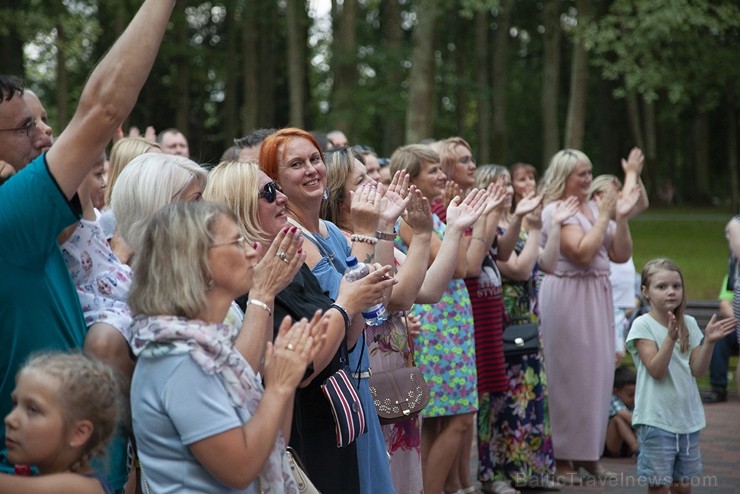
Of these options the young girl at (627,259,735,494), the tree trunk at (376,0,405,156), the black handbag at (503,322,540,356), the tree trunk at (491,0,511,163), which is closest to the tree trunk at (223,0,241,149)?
the tree trunk at (376,0,405,156)

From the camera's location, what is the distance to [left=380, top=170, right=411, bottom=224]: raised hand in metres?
4.73

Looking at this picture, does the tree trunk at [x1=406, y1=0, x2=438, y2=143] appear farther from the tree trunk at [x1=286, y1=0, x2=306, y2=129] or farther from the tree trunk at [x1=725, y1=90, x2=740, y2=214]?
the tree trunk at [x1=725, y1=90, x2=740, y2=214]

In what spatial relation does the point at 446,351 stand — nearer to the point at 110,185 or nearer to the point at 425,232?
the point at 425,232

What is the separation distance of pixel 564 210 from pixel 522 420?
1.55 m

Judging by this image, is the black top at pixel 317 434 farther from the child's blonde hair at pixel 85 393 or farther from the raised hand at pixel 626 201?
the raised hand at pixel 626 201

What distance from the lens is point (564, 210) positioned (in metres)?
7.80

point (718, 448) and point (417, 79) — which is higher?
point (417, 79)

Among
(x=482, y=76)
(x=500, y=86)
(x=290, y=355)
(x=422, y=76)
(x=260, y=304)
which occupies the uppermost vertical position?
(x=482, y=76)

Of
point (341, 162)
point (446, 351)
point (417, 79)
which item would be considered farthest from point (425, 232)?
point (417, 79)

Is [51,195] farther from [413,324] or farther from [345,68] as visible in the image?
[345,68]

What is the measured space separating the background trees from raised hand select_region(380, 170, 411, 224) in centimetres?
1011

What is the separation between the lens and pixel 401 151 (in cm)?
689

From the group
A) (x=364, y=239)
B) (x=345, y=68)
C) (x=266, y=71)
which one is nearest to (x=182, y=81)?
(x=266, y=71)

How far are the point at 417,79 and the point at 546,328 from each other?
1162 cm
